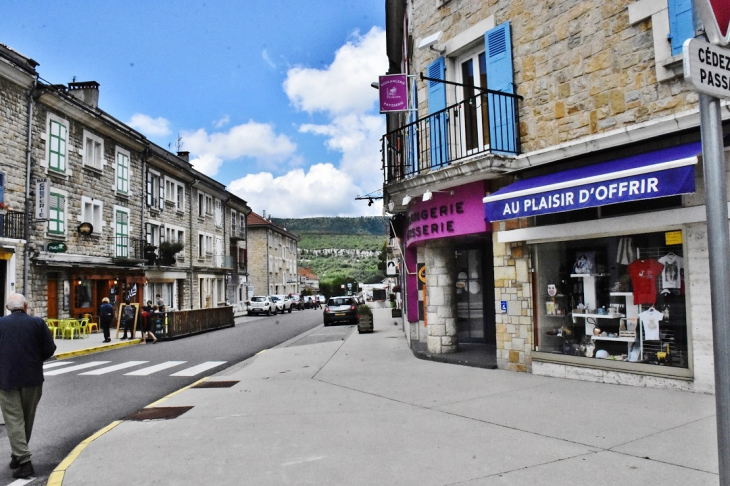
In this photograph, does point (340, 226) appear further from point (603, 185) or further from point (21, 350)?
point (21, 350)

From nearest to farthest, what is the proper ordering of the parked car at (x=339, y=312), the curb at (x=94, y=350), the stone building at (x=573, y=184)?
1. the stone building at (x=573, y=184)
2. the curb at (x=94, y=350)
3. the parked car at (x=339, y=312)

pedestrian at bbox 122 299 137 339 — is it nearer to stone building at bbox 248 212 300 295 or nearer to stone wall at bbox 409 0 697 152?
stone wall at bbox 409 0 697 152

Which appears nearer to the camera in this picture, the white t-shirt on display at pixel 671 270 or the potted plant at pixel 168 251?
the white t-shirt on display at pixel 671 270

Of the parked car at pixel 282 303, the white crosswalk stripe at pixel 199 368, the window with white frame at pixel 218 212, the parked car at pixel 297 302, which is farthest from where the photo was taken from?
the parked car at pixel 297 302

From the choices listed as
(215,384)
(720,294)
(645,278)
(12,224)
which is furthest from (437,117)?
(12,224)

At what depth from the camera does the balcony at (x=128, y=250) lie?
25188mm

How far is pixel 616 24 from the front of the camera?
7434 mm

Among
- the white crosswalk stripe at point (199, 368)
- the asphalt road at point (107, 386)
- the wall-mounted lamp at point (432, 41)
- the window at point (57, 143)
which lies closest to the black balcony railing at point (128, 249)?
the window at point (57, 143)

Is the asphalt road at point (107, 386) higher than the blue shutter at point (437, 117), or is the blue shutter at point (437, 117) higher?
the blue shutter at point (437, 117)

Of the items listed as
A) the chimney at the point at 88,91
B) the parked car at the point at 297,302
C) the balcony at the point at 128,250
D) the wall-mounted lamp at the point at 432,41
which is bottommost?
the parked car at the point at 297,302

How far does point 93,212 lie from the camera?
24.0 meters

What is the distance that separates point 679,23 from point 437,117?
454 cm

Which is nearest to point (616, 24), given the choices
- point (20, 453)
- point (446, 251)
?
point (446, 251)

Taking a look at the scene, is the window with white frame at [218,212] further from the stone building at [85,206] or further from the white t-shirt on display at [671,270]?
the white t-shirt on display at [671,270]
